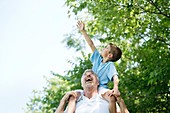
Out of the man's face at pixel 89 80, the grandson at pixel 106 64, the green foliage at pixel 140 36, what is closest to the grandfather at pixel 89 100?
the man's face at pixel 89 80

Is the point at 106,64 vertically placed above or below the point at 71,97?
above

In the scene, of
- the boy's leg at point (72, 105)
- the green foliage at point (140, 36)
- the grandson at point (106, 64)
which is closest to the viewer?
the boy's leg at point (72, 105)

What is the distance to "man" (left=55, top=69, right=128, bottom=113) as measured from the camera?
5.00 metres

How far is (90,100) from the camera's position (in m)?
5.13

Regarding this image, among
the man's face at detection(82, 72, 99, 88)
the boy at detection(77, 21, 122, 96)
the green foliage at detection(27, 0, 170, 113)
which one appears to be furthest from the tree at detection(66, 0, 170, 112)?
the man's face at detection(82, 72, 99, 88)

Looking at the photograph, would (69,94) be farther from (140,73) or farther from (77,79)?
(77,79)

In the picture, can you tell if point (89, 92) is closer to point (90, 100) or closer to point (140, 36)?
point (90, 100)

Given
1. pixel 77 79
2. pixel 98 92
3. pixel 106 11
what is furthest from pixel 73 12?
pixel 98 92

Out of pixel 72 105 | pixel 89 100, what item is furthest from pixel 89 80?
pixel 72 105

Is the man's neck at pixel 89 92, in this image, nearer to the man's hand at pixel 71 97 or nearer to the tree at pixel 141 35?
the man's hand at pixel 71 97

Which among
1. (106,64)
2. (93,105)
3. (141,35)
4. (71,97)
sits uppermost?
(141,35)

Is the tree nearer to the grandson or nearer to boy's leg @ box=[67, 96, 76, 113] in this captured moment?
the grandson

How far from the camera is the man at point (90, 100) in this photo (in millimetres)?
5004

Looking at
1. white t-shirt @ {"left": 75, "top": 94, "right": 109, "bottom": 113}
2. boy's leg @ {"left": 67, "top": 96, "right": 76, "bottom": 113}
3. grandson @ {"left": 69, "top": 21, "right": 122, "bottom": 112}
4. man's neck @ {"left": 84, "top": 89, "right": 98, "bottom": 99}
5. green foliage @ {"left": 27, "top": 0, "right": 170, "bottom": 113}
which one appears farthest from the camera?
green foliage @ {"left": 27, "top": 0, "right": 170, "bottom": 113}
